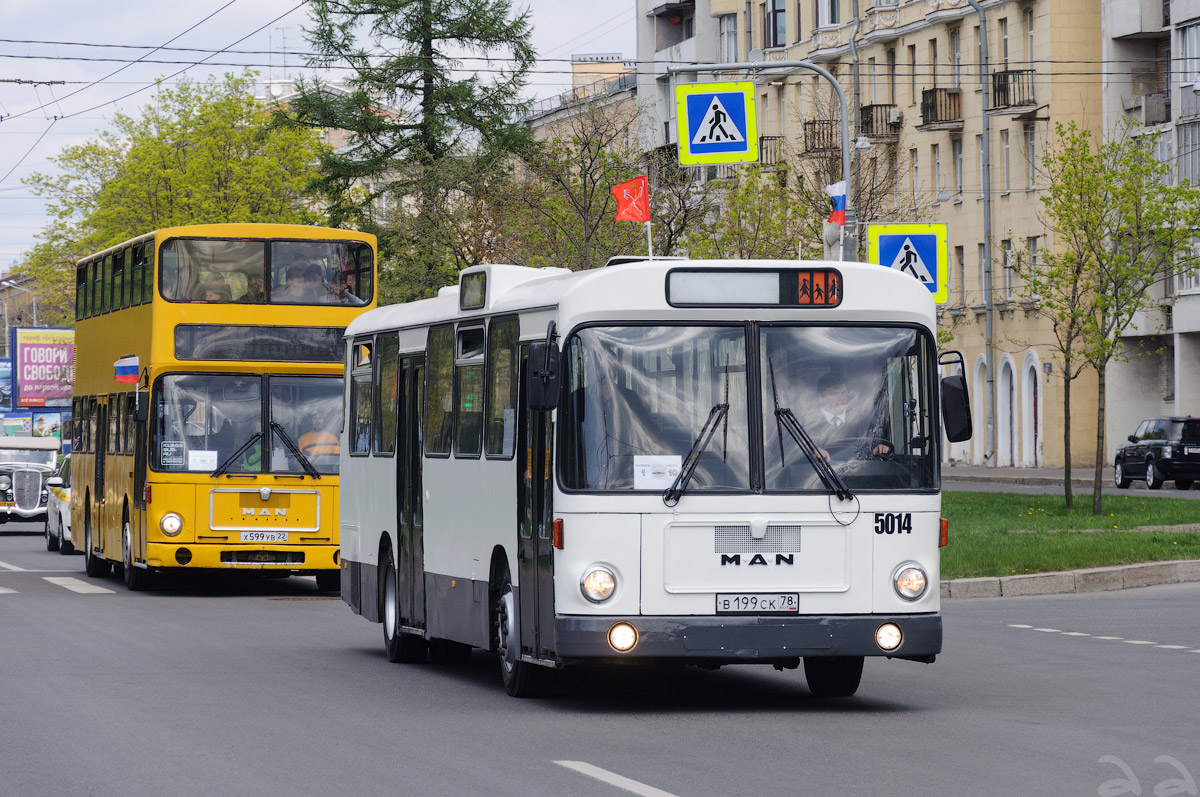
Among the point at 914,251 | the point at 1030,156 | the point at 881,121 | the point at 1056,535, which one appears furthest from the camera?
the point at 881,121

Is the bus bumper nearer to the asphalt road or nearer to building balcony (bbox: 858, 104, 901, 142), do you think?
the asphalt road

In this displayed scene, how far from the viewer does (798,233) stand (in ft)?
147

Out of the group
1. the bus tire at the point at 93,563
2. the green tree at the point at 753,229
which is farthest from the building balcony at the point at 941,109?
the bus tire at the point at 93,563

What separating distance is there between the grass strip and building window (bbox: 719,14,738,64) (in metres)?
42.9

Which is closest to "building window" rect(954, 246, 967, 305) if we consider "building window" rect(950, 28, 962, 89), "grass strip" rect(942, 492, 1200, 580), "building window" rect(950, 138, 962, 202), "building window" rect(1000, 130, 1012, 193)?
"building window" rect(950, 138, 962, 202)

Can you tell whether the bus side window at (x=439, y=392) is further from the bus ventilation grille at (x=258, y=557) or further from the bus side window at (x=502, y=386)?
the bus ventilation grille at (x=258, y=557)

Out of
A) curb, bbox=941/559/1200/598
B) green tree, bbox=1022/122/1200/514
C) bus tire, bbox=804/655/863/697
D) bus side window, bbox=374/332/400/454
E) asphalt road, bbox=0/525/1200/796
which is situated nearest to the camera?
asphalt road, bbox=0/525/1200/796

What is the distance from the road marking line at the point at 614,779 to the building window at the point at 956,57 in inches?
2334

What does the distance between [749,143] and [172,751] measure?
1713 cm

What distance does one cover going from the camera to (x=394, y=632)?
16.6 metres

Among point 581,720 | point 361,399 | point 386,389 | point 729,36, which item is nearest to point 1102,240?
point 361,399

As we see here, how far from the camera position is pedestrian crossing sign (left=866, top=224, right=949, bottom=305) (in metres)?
24.5

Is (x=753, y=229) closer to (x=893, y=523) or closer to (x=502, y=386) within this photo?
(x=502, y=386)

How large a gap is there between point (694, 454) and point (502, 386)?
74.1 inches
